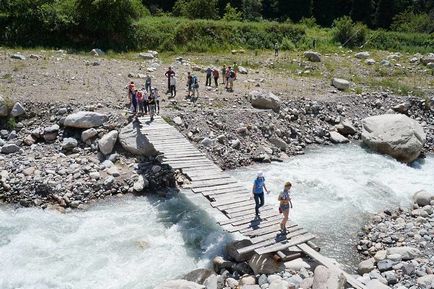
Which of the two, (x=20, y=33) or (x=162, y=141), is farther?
(x=20, y=33)

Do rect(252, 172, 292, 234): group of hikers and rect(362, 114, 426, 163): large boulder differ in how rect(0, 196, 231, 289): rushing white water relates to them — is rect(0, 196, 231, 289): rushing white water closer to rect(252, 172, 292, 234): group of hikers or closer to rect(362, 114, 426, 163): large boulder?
rect(252, 172, 292, 234): group of hikers

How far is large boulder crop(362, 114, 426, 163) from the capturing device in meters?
22.8

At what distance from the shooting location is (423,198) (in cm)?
1817

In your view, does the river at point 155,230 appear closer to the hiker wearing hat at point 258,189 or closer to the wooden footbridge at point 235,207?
the wooden footbridge at point 235,207

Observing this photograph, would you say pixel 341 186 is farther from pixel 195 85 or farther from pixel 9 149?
pixel 9 149

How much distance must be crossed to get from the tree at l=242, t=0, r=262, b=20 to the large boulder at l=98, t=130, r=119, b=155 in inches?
1551

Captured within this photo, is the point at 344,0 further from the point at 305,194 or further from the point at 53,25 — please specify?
the point at 305,194

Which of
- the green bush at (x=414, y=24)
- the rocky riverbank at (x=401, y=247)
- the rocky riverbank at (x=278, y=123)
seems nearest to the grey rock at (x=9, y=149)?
the rocky riverbank at (x=278, y=123)

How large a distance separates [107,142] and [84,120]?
1782 millimetres

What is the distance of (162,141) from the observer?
19.2 metres

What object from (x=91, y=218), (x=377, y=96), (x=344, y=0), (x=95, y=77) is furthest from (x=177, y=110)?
(x=344, y=0)

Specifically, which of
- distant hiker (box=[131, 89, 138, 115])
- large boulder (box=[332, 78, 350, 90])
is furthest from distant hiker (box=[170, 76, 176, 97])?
large boulder (box=[332, 78, 350, 90])

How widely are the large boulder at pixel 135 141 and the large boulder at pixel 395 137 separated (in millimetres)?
11499

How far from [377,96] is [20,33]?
1043 inches
